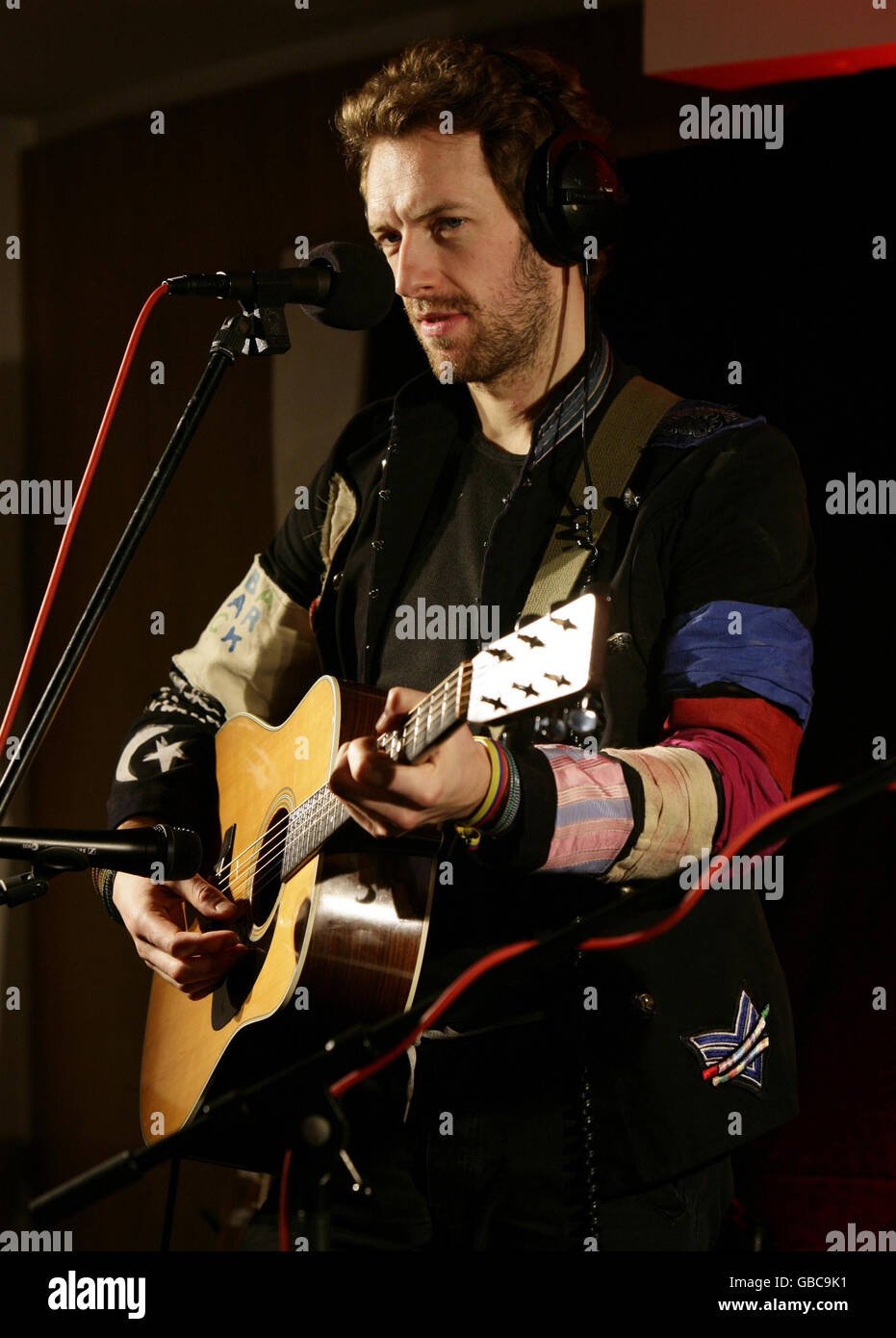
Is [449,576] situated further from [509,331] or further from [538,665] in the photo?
[538,665]

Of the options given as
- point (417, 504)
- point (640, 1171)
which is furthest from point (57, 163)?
point (640, 1171)

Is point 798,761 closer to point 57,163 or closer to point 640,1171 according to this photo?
point 640,1171

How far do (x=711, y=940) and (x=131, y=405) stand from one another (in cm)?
218

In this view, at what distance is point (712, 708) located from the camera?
1.45m

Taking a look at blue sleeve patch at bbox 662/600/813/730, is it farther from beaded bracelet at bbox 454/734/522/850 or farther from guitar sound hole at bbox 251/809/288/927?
guitar sound hole at bbox 251/809/288/927

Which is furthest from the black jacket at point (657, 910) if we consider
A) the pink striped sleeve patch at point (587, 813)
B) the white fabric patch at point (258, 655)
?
the white fabric patch at point (258, 655)

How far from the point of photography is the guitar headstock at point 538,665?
42.6 inches

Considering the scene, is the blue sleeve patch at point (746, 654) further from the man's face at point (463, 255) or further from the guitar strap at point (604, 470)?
the man's face at point (463, 255)

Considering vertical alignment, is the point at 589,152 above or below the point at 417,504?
above

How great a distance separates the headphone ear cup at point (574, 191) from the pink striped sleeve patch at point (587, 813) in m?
0.80

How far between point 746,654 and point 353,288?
0.69 m

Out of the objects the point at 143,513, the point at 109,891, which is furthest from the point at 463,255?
the point at 109,891

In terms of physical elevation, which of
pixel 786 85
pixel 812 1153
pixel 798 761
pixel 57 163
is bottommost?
pixel 812 1153

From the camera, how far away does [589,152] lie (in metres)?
1.72
